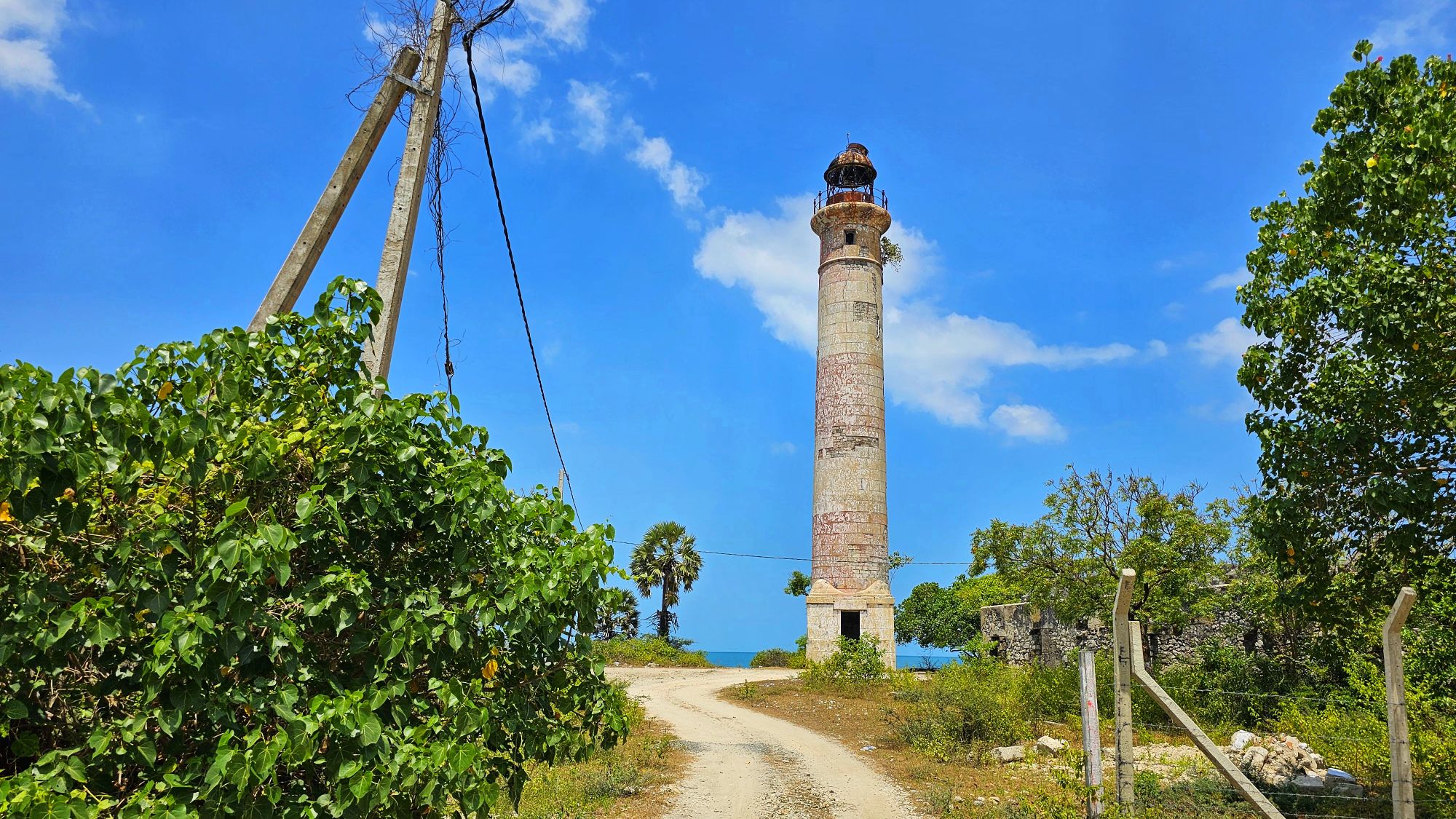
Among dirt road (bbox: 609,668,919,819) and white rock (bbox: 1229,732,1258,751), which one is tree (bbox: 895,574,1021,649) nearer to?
dirt road (bbox: 609,668,919,819)

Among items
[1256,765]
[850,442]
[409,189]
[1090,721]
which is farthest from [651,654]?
[409,189]

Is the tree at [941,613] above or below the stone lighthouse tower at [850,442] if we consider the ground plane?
below

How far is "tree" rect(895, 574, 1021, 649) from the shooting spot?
171 feet

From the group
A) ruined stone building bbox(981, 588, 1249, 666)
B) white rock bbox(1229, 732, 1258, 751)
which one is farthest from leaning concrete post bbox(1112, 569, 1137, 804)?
ruined stone building bbox(981, 588, 1249, 666)

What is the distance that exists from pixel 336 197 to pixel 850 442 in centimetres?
2164

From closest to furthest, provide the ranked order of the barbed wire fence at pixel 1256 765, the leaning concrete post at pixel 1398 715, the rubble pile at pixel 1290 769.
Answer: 1. the leaning concrete post at pixel 1398 715
2. the barbed wire fence at pixel 1256 765
3. the rubble pile at pixel 1290 769

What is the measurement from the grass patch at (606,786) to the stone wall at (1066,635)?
10915 mm

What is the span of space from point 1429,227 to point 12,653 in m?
9.80

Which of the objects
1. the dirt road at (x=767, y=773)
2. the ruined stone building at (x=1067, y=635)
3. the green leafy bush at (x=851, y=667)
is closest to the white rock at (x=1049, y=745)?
the dirt road at (x=767, y=773)

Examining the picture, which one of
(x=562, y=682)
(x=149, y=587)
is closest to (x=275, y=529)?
(x=149, y=587)

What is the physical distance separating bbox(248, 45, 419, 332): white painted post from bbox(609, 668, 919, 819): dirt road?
7075 millimetres

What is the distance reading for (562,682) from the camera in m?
4.37

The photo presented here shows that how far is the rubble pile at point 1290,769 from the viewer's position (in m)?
9.43

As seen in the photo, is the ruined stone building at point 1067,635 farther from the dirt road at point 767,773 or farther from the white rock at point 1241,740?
the dirt road at point 767,773
